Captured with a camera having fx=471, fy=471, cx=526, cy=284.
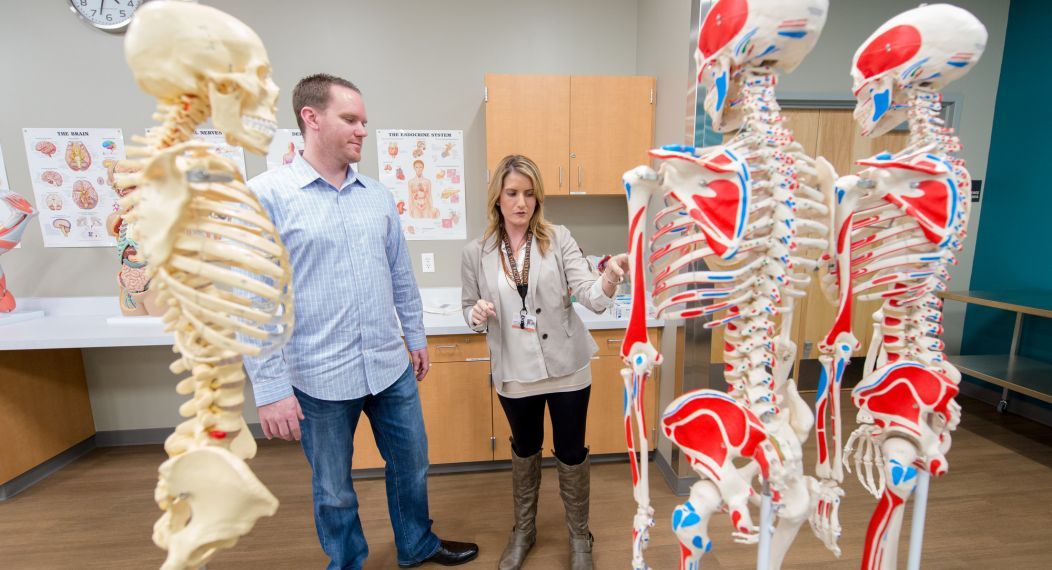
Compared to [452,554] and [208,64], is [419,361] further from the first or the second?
[208,64]

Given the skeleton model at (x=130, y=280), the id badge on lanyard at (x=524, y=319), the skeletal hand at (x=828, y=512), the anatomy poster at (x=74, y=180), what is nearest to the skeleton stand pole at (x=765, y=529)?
the skeletal hand at (x=828, y=512)

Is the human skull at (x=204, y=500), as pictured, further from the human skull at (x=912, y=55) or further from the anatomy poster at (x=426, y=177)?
the anatomy poster at (x=426, y=177)

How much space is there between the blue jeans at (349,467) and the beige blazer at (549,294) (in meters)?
0.35

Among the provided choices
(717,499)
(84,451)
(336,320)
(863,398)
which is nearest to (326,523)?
(336,320)

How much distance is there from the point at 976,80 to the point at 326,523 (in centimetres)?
467

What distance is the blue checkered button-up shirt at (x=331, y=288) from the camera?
4.41 ft

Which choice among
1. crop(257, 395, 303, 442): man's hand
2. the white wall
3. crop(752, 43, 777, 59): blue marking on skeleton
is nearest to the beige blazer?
crop(257, 395, 303, 442): man's hand

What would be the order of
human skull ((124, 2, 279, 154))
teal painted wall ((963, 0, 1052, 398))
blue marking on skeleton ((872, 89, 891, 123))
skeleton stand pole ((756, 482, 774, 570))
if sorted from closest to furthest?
human skull ((124, 2, 279, 154)) < skeleton stand pole ((756, 482, 774, 570)) < blue marking on skeleton ((872, 89, 891, 123)) < teal painted wall ((963, 0, 1052, 398))

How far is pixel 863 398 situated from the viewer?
1.16 metres

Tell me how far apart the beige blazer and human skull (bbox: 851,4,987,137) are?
88 cm

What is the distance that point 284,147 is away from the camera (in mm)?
2734

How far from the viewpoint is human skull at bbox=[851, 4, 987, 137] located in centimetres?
101

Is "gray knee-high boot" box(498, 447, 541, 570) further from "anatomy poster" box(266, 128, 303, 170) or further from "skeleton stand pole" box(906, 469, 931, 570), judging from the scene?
"anatomy poster" box(266, 128, 303, 170)

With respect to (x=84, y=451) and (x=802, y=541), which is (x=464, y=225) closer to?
(x=802, y=541)
